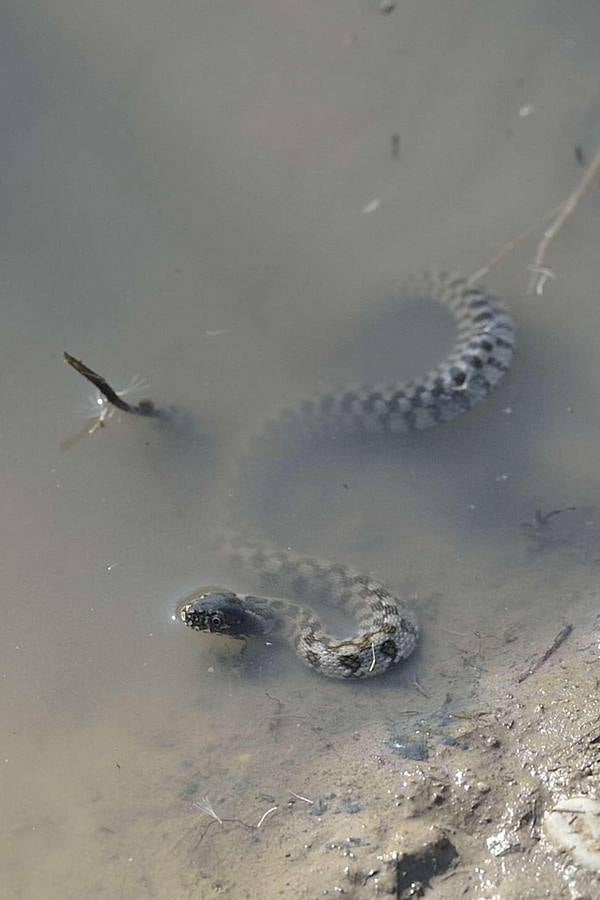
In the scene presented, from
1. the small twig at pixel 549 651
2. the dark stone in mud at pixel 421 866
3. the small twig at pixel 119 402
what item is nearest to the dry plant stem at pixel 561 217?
the small twig at pixel 119 402

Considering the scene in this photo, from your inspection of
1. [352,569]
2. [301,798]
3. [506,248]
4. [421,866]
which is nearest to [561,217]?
[506,248]

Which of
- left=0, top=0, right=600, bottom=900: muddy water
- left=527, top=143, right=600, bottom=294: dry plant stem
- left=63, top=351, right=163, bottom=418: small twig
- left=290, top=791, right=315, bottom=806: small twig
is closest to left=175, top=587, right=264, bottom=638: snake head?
left=0, top=0, right=600, bottom=900: muddy water

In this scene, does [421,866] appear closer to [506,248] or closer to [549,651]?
[549,651]

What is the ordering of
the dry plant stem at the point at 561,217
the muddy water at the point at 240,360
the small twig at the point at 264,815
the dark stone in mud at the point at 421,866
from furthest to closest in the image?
the dry plant stem at the point at 561,217 < the muddy water at the point at 240,360 < the small twig at the point at 264,815 < the dark stone in mud at the point at 421,866

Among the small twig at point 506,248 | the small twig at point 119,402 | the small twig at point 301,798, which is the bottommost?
the small twig at point 301,798

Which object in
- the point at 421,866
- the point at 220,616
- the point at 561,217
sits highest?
the point at 561,217

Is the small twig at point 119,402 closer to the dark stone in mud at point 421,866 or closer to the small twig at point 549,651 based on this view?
the small twig at point 549,651

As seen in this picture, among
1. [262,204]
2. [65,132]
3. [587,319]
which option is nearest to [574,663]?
[587,319]

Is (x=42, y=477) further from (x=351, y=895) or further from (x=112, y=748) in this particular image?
(x=351, y=895)
